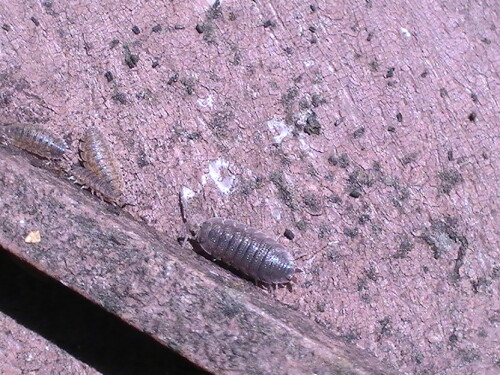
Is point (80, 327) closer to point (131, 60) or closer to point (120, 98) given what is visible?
point (120, 98)

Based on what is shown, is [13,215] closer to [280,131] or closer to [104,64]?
[104,64]

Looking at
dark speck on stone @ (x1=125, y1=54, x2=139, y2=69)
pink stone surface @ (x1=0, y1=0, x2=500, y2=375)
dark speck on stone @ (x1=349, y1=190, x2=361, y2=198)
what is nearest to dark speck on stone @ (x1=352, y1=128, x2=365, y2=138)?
pink stone surface @ (x1=0, y1=0, x2=500, y2=375)

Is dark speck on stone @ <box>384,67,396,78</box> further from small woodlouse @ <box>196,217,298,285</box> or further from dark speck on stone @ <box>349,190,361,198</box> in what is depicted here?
small woodlouse @ <box>196,217,298,285</box>

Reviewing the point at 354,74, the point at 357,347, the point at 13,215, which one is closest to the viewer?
the point at 13,215

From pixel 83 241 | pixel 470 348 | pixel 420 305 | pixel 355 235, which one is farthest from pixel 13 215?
pixel 470 348

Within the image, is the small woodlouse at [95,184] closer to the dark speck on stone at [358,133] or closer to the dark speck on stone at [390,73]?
the dark speck on stone at [358,133]

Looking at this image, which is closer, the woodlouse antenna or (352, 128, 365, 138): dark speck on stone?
the woodlouse antenna

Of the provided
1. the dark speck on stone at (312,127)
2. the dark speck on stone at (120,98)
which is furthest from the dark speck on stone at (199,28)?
the dark speck on stone at (312,127)
